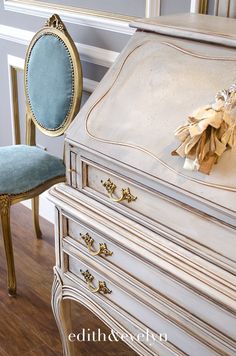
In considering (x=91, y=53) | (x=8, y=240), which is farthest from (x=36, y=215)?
(x=91, y=53)

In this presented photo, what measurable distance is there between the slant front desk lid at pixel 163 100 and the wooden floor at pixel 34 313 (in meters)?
0.91

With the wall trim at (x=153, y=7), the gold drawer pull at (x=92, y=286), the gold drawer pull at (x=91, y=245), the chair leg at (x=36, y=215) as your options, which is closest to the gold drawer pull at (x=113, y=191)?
the gold drawer pull at (x=91, y=245)

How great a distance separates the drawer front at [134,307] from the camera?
108 centimetres

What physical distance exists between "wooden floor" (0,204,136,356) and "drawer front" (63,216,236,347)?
0.61 meters

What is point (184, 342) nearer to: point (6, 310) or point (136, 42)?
point (136, 42)

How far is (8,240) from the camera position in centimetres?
197

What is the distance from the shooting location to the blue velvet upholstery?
6.25 feet

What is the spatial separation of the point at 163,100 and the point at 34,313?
1160mm

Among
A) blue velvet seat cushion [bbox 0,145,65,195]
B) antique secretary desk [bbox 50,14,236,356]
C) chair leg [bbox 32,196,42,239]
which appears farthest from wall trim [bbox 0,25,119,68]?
chair leg [bbox 32,196,42,239]

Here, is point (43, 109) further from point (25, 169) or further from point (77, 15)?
point (77, 15)

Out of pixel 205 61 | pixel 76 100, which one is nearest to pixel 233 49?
pixel 205 61

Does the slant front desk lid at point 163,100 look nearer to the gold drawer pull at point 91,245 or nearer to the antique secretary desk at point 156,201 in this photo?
the antique secretary desk at point 156,201

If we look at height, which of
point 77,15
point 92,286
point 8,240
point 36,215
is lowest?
point 36,215

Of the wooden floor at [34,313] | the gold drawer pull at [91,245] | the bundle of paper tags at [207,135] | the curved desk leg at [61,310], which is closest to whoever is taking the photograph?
the bundle of paper tags at [207,135]
